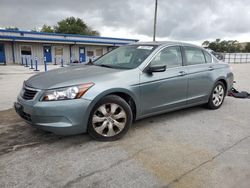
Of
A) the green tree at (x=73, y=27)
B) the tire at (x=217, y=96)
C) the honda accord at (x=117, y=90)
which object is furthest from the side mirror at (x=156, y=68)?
the green tree at (x=73, y=27)

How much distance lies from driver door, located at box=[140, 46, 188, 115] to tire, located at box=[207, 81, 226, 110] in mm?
1050

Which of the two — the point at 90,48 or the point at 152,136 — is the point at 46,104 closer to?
the point at 152,136

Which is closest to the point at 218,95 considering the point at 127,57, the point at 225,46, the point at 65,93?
the point at 127,57

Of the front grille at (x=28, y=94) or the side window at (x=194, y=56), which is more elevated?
the side window at (x=194, y=56)

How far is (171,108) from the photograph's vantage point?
4055mm

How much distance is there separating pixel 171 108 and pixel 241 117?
1717 mm

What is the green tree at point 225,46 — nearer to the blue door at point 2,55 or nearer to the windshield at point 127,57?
the blue door at point 2,55

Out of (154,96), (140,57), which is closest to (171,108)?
(154,96)

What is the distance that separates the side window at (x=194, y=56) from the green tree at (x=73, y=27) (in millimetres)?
46442

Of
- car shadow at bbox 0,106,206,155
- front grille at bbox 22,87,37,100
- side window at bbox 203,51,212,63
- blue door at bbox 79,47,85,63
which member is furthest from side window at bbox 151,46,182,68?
blue door at bbox 79,47,85,63

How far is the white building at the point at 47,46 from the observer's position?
21453mm

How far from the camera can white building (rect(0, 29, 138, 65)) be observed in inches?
845

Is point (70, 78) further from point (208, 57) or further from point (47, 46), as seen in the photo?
point (47, 46)

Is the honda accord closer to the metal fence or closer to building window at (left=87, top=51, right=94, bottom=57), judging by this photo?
building window at (left=87, top=51, right=94, bottom=57)
